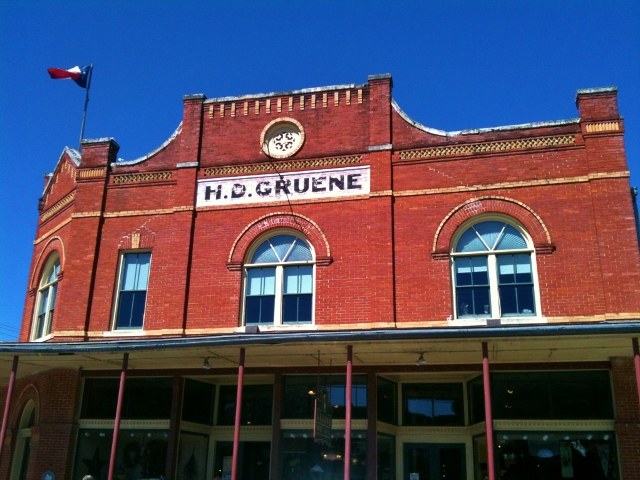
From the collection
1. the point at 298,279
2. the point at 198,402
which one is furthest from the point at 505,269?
the point at 198,402

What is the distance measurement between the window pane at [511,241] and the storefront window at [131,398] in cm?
880

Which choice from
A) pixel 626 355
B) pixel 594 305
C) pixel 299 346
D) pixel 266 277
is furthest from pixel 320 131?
pixel 626 355

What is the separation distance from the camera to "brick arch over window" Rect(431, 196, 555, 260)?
53.3 ft

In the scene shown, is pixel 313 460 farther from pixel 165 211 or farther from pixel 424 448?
pixel 165 211

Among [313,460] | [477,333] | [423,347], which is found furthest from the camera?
[313,460]

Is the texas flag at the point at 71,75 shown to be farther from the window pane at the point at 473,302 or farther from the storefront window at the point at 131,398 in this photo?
the window pane at the point at 473,302

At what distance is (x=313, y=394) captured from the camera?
54.2 feet

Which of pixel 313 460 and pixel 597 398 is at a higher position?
pixel 597 398

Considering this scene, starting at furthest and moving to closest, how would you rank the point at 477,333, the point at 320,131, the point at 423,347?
the point at 320,131 → the point at 423,347 → the point at 477,333

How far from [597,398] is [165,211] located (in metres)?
11.7

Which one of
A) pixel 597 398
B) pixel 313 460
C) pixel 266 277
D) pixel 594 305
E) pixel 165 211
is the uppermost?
pixel 165 211

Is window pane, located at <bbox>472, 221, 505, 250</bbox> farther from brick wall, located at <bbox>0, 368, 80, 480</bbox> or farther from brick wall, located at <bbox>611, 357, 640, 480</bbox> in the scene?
brick wall, located at <bbox>0, 368, 80, 480</bbox>

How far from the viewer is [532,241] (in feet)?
53.5

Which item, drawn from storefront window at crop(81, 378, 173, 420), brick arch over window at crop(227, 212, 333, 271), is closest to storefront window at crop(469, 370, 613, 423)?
brick arch over window at crop(227, 212, 333, 271)
